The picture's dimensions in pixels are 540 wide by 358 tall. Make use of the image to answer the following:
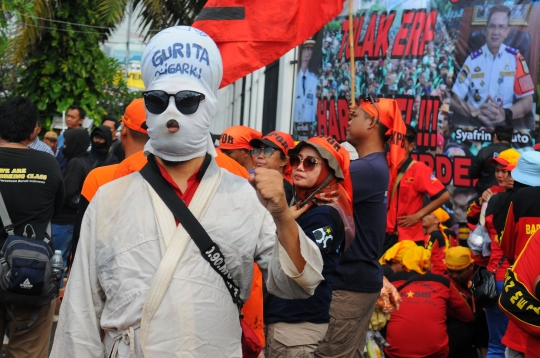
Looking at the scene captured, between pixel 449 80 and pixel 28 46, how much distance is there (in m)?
9.38

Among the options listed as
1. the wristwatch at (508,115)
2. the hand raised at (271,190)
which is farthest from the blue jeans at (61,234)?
the hand raised at (271,190)

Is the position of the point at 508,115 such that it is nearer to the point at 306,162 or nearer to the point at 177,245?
the point at 306,162

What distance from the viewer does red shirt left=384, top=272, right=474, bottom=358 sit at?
7.55m

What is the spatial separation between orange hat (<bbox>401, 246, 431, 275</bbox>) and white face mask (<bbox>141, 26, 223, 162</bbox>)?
4.92 m

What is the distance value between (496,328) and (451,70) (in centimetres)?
392

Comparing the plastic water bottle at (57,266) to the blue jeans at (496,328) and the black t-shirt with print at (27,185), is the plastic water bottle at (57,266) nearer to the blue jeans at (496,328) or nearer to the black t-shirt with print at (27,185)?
the black t-shirt with print at (27,185)

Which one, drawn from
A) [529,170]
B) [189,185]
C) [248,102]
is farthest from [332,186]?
[248,102]

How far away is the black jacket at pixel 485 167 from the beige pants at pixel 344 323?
13.8 feet

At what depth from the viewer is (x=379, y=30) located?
1118 cm

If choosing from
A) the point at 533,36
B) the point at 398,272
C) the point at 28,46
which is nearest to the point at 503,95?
the point at 533,36

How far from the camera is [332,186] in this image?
183 inches

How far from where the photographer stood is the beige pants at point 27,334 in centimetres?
573

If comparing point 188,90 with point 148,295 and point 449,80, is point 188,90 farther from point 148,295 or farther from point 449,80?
point 449,80

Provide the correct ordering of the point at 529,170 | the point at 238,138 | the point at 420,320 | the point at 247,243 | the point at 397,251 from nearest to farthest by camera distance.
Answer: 1. the point at 247,243
2. the point at 529,170
3. the point at 238,138
4. the point at 420,320
5. the point at 397,251
